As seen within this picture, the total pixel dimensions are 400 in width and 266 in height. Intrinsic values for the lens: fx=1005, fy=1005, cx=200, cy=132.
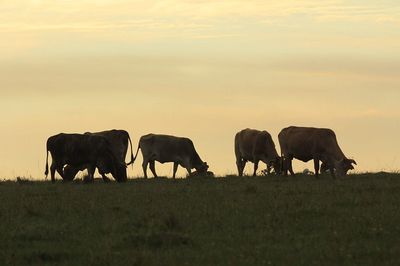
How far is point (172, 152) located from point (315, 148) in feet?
25.9

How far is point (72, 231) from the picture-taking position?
647 inches

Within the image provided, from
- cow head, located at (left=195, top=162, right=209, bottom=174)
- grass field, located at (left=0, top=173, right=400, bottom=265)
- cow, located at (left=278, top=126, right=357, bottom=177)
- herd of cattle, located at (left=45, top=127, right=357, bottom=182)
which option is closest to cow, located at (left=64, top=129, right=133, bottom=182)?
herd of cattle, located at (left=45, top=127, right=357, bottom=182)

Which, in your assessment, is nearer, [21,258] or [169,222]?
[21,258]

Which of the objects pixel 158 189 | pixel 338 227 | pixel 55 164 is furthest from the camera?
pixel 55 164

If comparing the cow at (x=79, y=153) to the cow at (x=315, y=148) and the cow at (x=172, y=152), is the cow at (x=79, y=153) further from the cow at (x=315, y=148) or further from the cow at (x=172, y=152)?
the cow at (x=172, y=152)

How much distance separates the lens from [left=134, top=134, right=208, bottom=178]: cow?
39.5 metres

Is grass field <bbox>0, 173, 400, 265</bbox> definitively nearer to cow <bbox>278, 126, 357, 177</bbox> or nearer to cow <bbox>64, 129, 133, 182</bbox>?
cow <bbox>278, 126, 357, 177</bbox>

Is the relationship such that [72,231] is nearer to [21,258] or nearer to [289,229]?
[21,258]

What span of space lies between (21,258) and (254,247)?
10.9ft

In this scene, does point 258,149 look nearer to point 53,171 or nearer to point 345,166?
point 345,166

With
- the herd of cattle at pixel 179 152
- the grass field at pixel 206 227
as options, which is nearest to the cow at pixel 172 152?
the herd of cattle at pixel 179 152

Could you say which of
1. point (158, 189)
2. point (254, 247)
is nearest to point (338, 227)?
point (254, 247)

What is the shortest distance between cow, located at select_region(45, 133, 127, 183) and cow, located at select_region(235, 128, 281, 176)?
6248 millimetres

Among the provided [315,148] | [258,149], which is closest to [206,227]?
[315,148]
